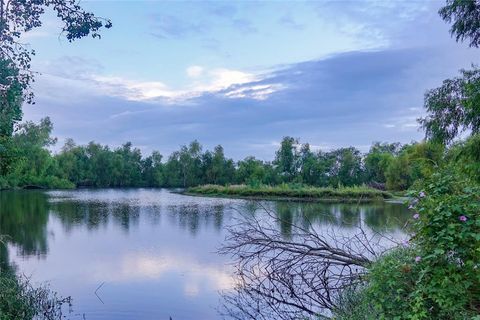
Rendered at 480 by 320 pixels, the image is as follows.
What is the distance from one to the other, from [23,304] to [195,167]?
Answer: 7258 cm

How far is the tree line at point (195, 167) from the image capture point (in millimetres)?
55750

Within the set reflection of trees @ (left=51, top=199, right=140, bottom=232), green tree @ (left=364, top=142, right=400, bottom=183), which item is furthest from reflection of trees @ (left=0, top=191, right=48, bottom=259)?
green tree @ (left=364, top=142, right=400, bottom=183)

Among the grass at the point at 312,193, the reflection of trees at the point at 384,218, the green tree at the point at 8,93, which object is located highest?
→ the green tree at the point at 8,93

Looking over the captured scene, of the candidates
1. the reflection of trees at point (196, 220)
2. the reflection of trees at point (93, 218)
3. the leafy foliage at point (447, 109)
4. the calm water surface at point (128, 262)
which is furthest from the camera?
the reflection of trees at point (93, 218)

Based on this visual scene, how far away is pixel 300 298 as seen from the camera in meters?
8.94

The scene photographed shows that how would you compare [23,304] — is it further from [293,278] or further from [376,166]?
[376,166]

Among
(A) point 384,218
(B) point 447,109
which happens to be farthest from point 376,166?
(B) point 447,109

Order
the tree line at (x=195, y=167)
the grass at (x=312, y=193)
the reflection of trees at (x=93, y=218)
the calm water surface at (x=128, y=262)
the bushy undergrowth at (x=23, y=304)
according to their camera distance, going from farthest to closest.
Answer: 1. the tree line at (x=195, y=167)
2. the grass at (x=312, y=193)
3. the reflection of trees at (x=93, y=218)
4. the calm water surface at (x=128, y=262)
5. the bushy undergrowth at (x=23, y=304)

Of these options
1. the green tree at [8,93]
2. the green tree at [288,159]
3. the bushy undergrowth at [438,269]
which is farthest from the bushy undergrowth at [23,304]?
the green tree at [288,159]

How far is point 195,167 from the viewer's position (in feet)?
262

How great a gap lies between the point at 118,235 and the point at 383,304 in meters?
16.6

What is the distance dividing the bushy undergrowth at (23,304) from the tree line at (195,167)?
104 ft

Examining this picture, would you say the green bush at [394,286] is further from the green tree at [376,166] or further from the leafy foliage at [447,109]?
the green tree at [376,166]

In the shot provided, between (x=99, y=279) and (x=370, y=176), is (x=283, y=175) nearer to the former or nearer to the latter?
(x=370, y=176)
